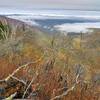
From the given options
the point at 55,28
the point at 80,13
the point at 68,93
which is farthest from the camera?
the point at 80,13

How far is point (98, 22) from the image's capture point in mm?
6488

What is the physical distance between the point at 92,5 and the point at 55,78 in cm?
178

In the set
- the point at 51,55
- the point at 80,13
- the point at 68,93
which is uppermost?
the point at 80,13

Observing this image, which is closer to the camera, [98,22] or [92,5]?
[98,22]

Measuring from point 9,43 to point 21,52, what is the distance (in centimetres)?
19

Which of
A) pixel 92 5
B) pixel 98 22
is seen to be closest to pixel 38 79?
pixel 98 22

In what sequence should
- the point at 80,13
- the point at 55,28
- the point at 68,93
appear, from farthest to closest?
the point at 80,13 < the point at 55,28 < the point at 68,93

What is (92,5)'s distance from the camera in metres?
7.05

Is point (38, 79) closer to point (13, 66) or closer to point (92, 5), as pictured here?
point (13, 66)

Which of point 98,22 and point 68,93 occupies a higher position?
point 98,22

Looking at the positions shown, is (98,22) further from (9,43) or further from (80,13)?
(9,43)

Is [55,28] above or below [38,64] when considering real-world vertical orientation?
above

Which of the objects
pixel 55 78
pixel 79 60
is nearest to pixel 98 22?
pixel 79 60

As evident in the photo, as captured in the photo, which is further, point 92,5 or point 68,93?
point 92,5
